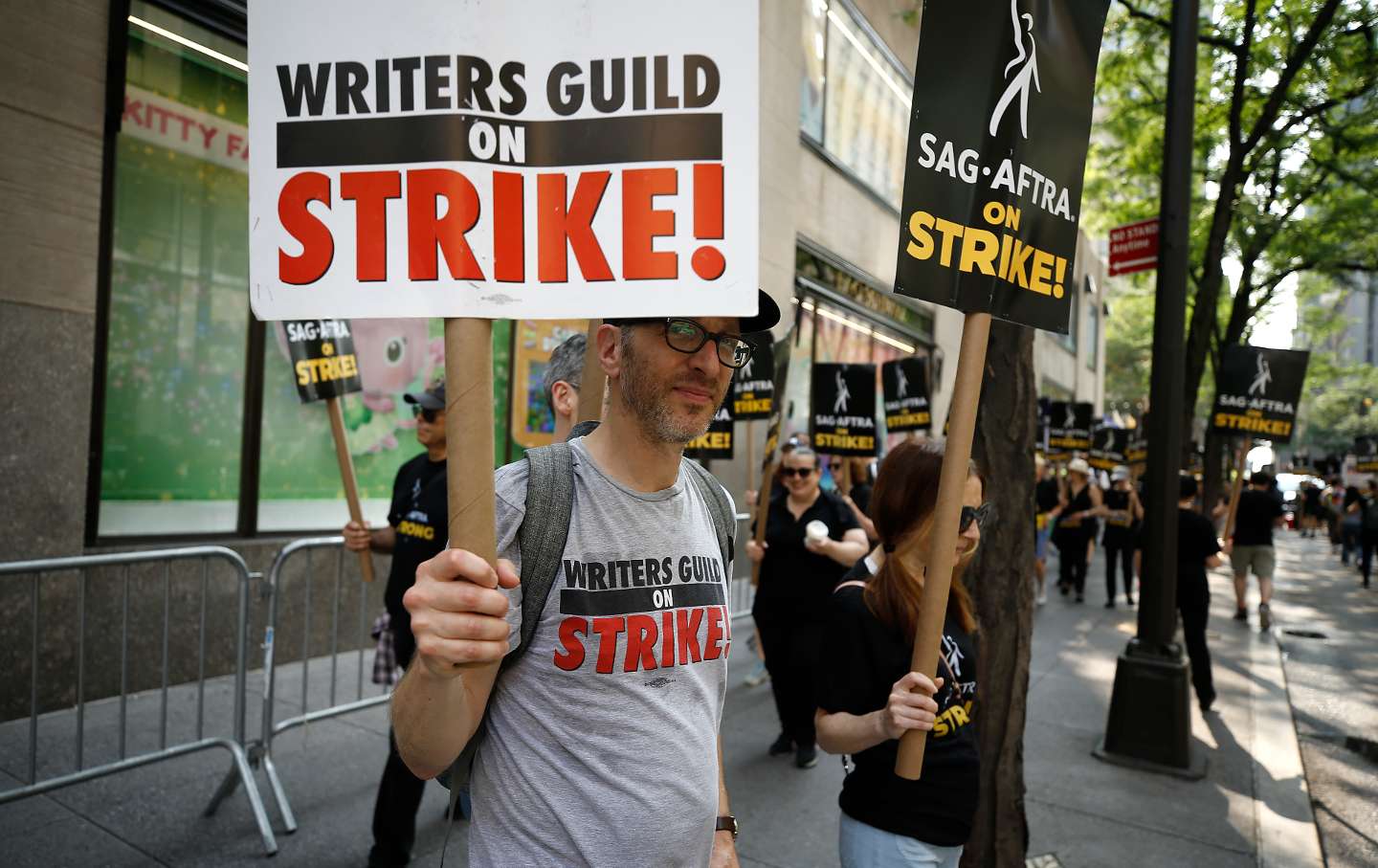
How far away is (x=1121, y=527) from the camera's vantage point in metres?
13.3

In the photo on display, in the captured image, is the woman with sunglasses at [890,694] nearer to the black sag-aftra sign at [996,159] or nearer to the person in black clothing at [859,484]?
the black sag-aftra sign at [996,159]

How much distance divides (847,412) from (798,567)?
242cm

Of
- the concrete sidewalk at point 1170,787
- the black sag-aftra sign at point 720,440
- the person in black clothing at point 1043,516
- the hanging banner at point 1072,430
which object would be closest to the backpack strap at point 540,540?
the concrete sidewalk at point 1170,787

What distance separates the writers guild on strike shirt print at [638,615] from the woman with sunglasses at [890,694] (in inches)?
28.1

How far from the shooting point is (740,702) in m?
7.04

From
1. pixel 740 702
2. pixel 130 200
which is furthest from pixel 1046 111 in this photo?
pixel 130 200

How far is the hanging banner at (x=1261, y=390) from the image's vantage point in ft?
27.8

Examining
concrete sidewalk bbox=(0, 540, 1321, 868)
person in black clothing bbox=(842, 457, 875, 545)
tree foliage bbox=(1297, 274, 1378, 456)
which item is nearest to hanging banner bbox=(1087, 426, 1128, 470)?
tree foliage bbox=(1297, 274, 1378, 456)

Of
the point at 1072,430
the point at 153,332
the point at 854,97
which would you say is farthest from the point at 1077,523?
the point at 153,332

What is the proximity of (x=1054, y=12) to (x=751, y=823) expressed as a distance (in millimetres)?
3984

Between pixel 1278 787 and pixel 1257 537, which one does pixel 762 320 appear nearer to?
pixel 1278 787

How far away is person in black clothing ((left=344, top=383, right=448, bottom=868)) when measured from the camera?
3967 millimetres

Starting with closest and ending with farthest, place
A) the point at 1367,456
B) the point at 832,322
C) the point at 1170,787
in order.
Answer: the point at 1170,787
the point at 832,322
the point at 1367,456

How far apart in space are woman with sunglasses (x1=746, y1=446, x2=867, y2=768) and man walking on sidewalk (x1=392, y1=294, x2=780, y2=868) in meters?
3.96
